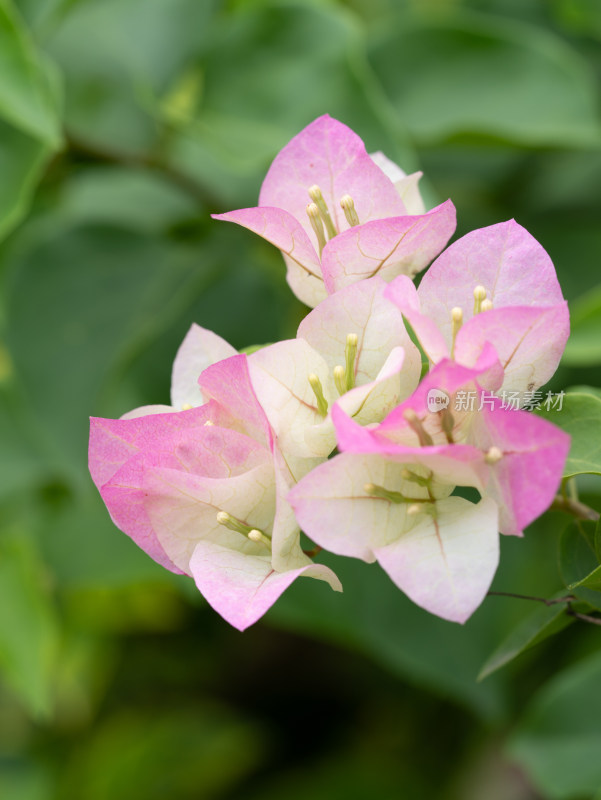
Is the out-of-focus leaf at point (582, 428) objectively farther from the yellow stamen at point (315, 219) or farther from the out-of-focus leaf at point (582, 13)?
the out-of-focus leaf at point (582, 13)

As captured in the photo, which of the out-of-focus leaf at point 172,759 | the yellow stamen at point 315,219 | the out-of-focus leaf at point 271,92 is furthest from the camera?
the out-of-focus leaf at point 172,759

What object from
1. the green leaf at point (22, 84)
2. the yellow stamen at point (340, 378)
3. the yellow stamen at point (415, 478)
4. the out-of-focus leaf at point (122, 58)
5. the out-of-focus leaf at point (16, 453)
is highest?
the out-of-focus leaf at point (122, 58)

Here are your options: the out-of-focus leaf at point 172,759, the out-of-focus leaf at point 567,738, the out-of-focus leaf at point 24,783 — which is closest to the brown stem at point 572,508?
the out-of-focus leaf at point 567,738

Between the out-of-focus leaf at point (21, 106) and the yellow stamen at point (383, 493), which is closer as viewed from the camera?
the yellow stamen at point (383, 493)

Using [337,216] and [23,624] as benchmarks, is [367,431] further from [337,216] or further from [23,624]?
[23,624]

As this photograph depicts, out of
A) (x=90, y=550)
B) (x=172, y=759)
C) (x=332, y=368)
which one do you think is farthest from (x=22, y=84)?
(x=172, y=759)

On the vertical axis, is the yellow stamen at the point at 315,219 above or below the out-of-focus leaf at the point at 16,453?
above

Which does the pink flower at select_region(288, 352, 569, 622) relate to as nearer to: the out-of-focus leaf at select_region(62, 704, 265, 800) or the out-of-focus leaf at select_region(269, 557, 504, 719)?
the out-of-focus leaf at select_region(269, 557, 504, 719)
